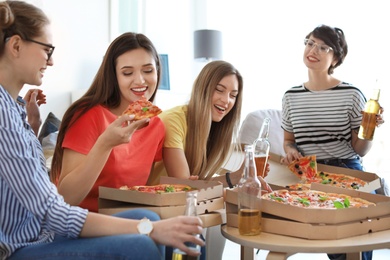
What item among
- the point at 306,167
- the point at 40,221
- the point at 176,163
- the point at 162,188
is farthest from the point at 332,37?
the point at 40,221

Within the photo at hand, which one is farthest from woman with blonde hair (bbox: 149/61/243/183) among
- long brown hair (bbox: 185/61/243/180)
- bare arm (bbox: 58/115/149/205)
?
bare arm (bbox: 58/115/149/205)

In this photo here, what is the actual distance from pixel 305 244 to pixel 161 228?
1.35 ft

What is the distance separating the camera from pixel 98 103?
2273 mm

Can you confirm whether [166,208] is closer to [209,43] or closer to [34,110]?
[34,110]

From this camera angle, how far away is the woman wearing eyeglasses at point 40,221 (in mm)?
1342

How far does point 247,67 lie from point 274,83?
357mm

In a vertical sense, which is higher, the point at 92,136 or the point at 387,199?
the point at 92,136

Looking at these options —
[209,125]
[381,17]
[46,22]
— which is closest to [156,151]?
[209,125]

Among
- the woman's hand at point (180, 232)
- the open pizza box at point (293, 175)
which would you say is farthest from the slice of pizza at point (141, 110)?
the open pizza box at point (293, 175)

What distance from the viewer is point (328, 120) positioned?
3.13 m

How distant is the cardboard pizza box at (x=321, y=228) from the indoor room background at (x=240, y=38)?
3059 millimetres

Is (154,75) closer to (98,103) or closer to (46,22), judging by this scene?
(98,103)

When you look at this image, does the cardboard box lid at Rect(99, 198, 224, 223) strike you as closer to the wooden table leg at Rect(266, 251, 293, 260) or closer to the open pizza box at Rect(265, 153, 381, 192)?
the wooden table leg at Rect(266, 251, 293, 260)

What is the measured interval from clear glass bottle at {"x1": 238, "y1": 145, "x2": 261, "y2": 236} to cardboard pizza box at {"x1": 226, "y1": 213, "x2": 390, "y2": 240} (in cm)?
4
